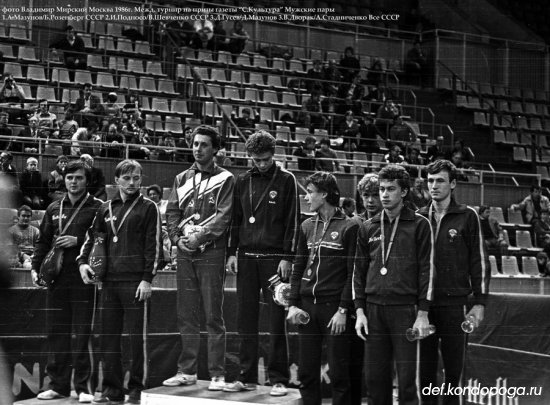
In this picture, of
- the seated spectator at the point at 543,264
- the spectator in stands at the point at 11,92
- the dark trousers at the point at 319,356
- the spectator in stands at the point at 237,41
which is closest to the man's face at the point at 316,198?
the dark trousers at the point at 319,356

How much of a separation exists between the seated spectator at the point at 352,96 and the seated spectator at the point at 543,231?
422cm

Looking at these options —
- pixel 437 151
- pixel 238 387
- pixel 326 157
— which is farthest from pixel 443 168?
pixel 437 151

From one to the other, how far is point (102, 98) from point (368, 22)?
4.06 m

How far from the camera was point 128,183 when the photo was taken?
4.77 meters

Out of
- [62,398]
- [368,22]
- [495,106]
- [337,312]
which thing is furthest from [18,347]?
[368,22]

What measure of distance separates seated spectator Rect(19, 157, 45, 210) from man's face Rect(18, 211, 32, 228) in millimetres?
75

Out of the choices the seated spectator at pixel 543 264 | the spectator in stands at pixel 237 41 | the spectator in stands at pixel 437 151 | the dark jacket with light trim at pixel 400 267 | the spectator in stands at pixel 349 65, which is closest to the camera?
the dark jacket with light trim at pixel 400 267

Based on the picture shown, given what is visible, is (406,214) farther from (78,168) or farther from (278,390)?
(78,168)

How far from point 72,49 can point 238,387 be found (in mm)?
6695

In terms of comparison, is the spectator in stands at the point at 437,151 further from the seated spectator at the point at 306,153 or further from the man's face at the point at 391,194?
the man's face at the point at 391,194

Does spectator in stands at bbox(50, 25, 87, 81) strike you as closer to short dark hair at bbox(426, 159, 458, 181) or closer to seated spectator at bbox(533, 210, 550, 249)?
seated spectator at bbox(533, 210, 550, 249)

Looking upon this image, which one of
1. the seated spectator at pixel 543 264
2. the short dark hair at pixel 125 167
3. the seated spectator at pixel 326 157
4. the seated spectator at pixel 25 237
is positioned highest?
the seated spectator at pixel 326 157

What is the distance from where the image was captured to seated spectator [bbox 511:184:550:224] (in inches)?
257

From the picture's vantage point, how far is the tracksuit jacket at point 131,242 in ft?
15.4
